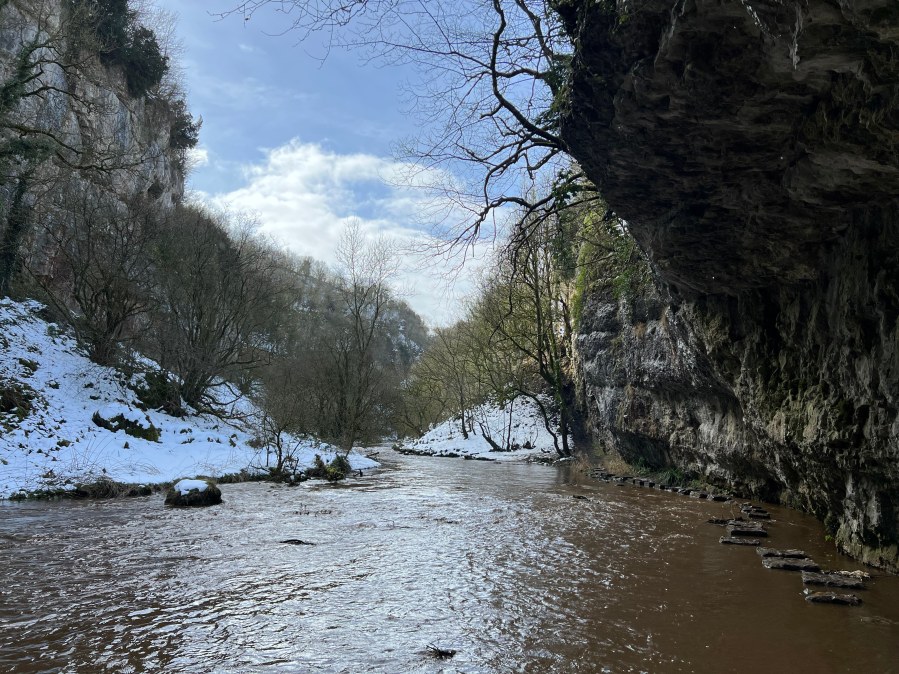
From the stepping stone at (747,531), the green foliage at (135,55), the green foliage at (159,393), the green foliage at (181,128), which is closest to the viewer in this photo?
the stepping stone at (747,531)

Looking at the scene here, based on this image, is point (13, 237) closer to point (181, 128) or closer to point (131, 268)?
point (131, 268)

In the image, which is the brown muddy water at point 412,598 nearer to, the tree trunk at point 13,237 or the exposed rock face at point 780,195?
the exposed rock face at point 780,195

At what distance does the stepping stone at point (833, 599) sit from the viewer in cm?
512

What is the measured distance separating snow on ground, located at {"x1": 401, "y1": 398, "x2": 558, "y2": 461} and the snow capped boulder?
58.5ft

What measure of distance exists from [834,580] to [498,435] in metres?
28.1

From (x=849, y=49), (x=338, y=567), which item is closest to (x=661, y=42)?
(x=849, y=49)

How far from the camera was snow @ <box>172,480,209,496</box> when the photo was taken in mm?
11109

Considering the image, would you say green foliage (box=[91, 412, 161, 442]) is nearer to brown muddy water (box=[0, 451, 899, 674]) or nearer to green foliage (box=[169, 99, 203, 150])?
brown muddy water (box=[0, 451, 899, 674])

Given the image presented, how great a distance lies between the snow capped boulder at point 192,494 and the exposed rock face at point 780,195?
957cm

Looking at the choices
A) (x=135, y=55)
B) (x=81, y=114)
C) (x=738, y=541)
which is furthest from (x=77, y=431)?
(x=135, y=55)

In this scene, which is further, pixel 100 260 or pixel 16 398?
pixel 100 260

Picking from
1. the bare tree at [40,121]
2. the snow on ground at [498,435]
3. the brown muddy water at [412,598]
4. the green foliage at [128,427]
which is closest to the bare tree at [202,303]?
the green foliage at [128,427]

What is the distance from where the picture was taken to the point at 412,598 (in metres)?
5.43

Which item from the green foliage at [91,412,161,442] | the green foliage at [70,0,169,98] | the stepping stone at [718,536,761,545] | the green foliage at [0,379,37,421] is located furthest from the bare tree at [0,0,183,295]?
the stepping stone at [718,536,761,545]
